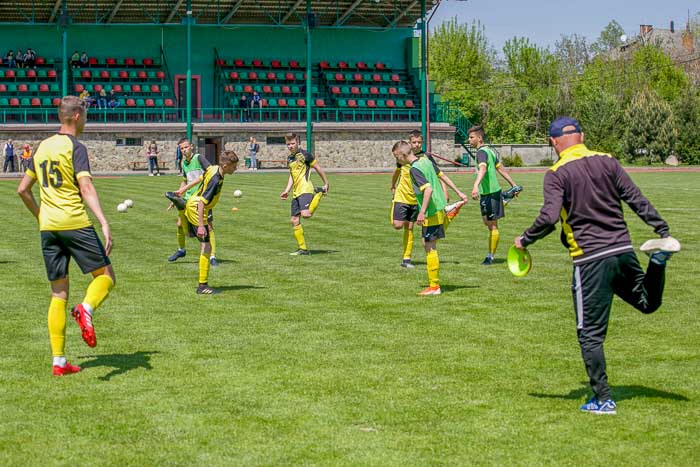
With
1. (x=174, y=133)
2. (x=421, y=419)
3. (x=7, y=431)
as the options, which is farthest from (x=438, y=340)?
(x=174, y=133)

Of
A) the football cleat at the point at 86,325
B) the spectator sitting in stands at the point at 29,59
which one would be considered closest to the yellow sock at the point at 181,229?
the football cleat at the point at 86,325

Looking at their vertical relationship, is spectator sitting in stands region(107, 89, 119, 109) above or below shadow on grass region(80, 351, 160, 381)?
above

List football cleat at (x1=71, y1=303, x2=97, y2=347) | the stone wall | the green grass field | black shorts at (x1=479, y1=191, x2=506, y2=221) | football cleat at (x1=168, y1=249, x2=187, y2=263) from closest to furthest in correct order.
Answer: the green grass field < football cleat at (x1=71, y1=303, x2=97, y2=347) < black shorts at (x1=479, y1=191, x2=506, y2=221) < football cleat at (x1=168, y1=249, x2=187, y2=263) < the stone wall

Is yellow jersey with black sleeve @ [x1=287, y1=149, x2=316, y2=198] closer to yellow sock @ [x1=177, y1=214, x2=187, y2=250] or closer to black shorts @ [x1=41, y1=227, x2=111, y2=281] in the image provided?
yellow sock @ [x1=177, y1=214, x2=187, y2=250]

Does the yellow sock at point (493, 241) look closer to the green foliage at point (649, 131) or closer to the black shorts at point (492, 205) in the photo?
the black shorts at point (492, 205)

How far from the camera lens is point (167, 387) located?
8391mm

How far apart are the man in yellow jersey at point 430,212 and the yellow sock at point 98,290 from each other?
17.3 ft

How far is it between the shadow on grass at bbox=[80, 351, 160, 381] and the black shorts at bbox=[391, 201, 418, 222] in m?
7.02

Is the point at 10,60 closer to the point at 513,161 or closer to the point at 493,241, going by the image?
the point at 513,161

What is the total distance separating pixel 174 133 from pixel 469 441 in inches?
2031

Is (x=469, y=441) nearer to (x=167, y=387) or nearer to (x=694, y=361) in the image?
(x=167, y=387)

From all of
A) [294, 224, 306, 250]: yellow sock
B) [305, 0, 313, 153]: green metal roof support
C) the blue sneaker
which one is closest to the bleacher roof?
[305, 0, 313, 153]: green metal roof support

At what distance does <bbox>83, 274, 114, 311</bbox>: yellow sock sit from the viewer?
859cm

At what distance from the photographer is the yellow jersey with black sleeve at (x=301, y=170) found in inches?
728
